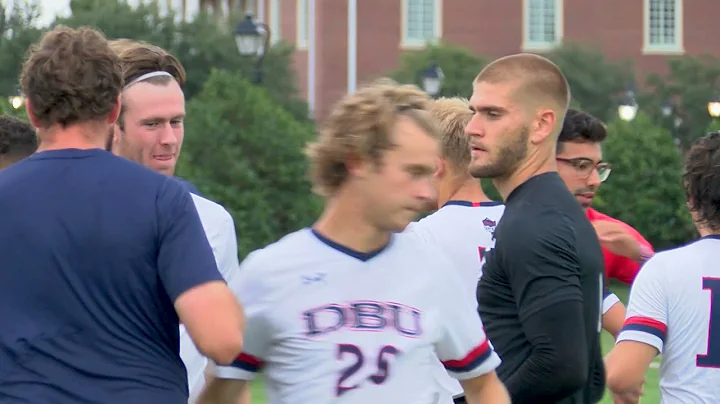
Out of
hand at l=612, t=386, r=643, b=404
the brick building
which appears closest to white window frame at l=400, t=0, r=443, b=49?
the brick building

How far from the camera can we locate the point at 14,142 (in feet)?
21.3

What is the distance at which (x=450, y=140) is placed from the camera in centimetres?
568

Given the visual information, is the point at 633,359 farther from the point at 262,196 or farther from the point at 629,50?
the point at 629,50

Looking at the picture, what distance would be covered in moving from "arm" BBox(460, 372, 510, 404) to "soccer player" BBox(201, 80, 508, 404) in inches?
1.4

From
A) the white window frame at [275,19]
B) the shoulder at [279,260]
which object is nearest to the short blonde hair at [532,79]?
the shoulder at [279,260]

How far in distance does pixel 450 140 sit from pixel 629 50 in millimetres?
53994

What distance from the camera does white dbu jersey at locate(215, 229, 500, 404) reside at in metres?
3.81

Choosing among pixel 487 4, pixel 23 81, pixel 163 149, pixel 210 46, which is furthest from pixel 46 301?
pixel 487 4

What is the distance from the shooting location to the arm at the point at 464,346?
3.97 meters

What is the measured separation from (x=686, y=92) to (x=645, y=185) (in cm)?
1545

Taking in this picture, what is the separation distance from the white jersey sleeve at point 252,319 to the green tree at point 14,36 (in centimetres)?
3848

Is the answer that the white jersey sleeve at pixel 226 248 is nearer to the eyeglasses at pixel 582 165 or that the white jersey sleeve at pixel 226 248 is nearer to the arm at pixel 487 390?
the arm at pixel 487 390

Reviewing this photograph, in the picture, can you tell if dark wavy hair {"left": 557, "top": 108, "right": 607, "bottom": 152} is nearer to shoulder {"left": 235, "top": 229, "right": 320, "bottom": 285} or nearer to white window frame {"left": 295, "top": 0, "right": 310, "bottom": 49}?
shoulder {"left": 235, "top": 229, "right": 320, "bottom": 285}

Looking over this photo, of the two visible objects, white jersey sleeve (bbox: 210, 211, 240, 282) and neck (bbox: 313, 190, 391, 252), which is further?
white jersey sleeve (bbox: 210, 211, 240, 282)
